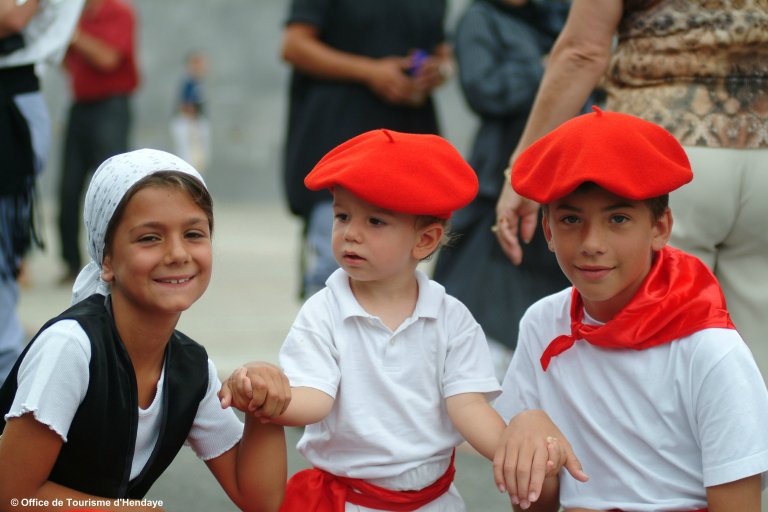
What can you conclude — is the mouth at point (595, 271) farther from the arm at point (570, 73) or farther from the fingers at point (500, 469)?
the arm at point (570, 73)

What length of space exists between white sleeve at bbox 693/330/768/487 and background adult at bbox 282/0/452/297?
89.2 inches

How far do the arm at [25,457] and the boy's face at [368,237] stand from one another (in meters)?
0.77

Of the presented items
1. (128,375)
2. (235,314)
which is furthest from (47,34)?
(235,314)

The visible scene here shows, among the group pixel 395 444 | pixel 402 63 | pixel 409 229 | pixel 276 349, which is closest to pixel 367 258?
pixel 409 229

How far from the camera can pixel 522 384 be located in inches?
118

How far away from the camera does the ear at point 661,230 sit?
2.78 m

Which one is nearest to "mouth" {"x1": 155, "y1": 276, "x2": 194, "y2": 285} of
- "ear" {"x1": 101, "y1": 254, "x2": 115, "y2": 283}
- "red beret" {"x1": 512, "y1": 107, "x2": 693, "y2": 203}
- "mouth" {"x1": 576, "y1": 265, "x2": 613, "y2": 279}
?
"ear" {"x1": 101, "y1": 254, "x2": 115, "y2": 283}

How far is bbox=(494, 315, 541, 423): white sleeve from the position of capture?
298 cm

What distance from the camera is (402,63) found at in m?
4.76

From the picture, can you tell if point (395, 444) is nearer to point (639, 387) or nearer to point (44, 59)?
point (639, 387)

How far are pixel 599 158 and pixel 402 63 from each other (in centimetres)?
224

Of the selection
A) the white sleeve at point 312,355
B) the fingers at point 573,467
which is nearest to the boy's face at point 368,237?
the white sleeve at point 312,355

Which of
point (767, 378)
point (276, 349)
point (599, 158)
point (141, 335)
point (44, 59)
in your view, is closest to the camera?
point (599, 158)

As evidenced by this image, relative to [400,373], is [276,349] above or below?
below
